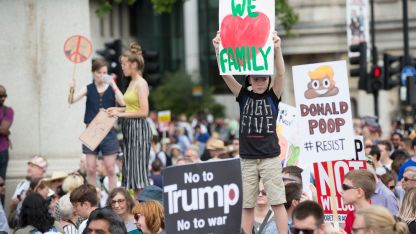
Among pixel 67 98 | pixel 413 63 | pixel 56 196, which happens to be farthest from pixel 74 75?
pixel 413 63

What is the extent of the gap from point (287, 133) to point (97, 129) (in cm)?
204

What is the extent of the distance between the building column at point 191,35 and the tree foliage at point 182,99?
5.21m

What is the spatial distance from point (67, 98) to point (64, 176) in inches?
38.3

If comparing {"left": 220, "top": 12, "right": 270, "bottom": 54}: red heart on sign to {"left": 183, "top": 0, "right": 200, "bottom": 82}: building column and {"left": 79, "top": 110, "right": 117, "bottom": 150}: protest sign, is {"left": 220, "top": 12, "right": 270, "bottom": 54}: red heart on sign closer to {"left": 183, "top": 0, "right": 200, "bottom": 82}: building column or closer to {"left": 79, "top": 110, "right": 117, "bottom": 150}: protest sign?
{"left": 79, "top": 110, "right": 117, "bottom": 150}: protest sign

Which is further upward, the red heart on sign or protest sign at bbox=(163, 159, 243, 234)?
the red heart on sign

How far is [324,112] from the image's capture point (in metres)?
12.2

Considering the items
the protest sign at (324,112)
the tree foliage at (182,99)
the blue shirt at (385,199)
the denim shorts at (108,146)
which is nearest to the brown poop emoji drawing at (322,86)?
the protest sign at (324,112)

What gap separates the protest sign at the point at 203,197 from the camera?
8578mm

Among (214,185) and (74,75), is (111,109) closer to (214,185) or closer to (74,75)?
(74,75)

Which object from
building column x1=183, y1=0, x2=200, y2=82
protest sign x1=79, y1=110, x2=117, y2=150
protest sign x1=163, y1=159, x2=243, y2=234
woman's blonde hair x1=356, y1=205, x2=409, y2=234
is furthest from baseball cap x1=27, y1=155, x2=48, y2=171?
building column x1=183, y1=0, x2=200, y2=82

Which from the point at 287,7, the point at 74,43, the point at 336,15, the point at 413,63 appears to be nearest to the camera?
the point at 74,43

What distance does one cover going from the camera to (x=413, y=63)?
3127cm

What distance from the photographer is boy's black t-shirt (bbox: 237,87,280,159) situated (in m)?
10.6

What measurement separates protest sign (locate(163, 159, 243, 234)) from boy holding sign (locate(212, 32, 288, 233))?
169 cm
